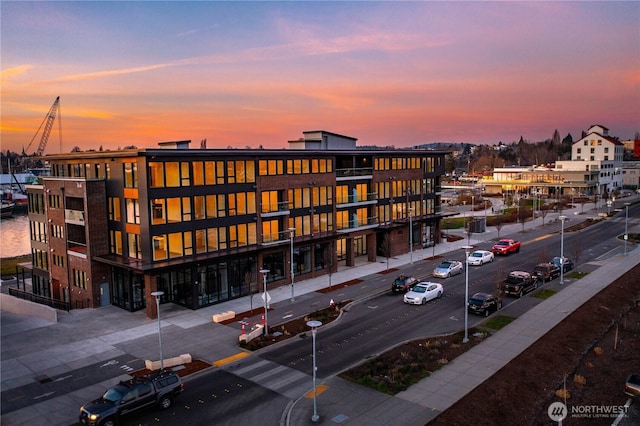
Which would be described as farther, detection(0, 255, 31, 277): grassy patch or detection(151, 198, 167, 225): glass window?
detection(0, 255, 31, 277): grassy patch

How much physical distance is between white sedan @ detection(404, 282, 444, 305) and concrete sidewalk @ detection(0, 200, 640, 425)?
25.3ft

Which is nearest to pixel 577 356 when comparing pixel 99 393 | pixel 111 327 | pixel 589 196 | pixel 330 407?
pixel 330 407

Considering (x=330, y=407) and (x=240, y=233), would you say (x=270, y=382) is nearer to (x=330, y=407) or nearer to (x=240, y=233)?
(x=330, y=407)

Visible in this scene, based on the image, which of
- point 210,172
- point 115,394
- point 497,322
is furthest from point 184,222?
point 497,322

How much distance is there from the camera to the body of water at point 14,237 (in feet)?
282

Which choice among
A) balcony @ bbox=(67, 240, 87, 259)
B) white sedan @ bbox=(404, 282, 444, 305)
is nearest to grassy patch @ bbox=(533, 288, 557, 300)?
white sedan @ bbox=(404, 282, 444, 305)

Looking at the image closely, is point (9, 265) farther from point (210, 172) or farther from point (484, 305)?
point (484, 305)

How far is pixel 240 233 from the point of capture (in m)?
44.7

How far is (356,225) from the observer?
56781mm

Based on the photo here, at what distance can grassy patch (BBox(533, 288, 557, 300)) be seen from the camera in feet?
139

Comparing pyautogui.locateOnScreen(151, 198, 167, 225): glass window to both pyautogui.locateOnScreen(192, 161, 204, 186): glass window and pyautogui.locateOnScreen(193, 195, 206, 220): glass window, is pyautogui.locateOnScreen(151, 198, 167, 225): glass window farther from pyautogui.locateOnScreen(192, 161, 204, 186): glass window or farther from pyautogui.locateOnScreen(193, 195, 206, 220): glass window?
pyautogui.locateOnScreen(192, 161, 204, 186): glass window

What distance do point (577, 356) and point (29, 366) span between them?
3275cm

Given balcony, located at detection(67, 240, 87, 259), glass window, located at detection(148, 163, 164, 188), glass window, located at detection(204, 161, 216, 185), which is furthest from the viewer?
balcony, located at detection(67, 240, 87, 259)

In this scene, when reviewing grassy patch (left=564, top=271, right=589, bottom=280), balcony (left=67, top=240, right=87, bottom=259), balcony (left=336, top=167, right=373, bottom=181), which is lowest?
grassy patch (left=564, top=271, right=589, bottom=280)
